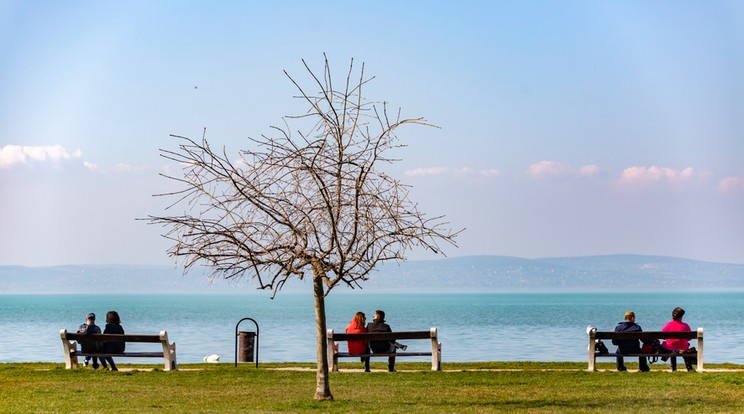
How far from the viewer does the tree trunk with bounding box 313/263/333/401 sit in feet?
58.5

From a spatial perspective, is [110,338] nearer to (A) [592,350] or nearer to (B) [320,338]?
(B) [320,338]

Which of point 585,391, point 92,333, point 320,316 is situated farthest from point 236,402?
point 92,333

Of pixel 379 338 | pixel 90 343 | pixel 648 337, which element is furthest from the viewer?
pixel 90 343

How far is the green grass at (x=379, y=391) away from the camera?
17844 mm

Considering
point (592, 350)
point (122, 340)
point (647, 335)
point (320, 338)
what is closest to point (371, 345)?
point (592, 350)

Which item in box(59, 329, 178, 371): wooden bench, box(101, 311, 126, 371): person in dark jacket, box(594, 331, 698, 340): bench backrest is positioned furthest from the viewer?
box(101, 311, 126, 371): person in dark jacket

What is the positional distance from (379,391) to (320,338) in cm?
262

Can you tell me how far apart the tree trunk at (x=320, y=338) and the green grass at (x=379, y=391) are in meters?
0.32

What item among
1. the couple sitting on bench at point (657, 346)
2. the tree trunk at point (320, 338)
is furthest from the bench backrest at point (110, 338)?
the couple sitting on bench at point (657, 346)

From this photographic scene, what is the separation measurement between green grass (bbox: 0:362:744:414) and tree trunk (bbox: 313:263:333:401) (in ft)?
1.04

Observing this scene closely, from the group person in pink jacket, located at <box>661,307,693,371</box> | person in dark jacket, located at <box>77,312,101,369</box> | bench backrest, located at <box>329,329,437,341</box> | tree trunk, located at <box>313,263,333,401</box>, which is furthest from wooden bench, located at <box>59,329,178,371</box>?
person in pink jacket, located at <box>661,307,693,371</box>

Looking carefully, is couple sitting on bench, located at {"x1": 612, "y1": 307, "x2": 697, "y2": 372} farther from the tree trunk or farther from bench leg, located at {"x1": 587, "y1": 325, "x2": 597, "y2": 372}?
the tree trunk

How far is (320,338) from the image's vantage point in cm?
1806

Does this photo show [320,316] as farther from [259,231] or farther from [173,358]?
[173,358]
